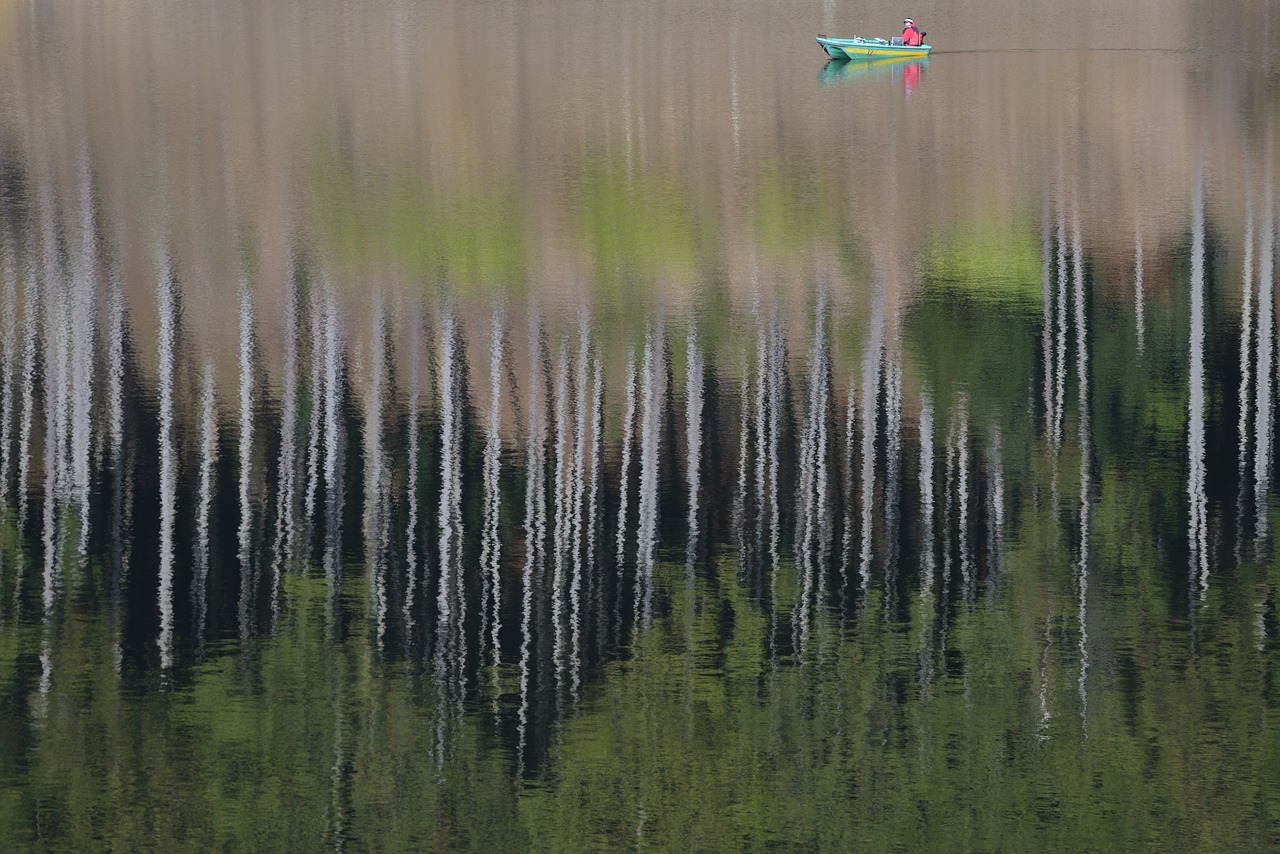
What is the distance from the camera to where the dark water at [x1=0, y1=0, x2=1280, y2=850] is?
1152 cm

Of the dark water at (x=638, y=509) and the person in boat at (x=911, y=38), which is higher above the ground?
the person in boat at (x=911, y=38)

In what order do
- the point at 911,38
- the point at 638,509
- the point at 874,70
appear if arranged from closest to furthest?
the point at 638,509
the point at 911,38
the point at 874,70

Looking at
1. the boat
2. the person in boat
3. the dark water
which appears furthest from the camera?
the person in boat

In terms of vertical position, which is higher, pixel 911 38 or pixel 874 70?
pixel 911 38

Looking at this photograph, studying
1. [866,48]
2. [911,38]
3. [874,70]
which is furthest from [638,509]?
[874,70]

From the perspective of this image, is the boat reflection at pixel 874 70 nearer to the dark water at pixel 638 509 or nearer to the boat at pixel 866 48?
the boat at pixel 866 48

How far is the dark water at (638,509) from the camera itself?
11516 millimetres

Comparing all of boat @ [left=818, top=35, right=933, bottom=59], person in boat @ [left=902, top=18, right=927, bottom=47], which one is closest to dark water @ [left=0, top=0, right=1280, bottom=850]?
boat @ [left=818, top=35, right=933, bottom=59]

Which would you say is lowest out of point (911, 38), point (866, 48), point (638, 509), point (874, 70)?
point (638, 509)

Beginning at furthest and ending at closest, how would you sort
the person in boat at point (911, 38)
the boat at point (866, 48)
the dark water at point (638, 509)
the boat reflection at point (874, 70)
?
the person in boat at point (911, 38) < the boat at point (866, 48) < the boat reflection at point (874, 70) < the dark water at point (638, 509)

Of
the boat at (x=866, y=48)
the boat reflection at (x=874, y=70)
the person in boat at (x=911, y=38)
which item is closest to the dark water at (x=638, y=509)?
the boat reflection at (x=874, y=70)

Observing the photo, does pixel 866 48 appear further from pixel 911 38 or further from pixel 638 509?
pixel 638 509

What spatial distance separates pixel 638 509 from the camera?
15.8m

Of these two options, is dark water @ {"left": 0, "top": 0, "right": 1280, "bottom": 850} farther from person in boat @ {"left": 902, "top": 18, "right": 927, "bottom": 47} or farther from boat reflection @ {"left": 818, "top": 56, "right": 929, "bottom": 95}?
person in boat @ {"left": 902, "top": 18, "right": 927, "bottom": 47}
